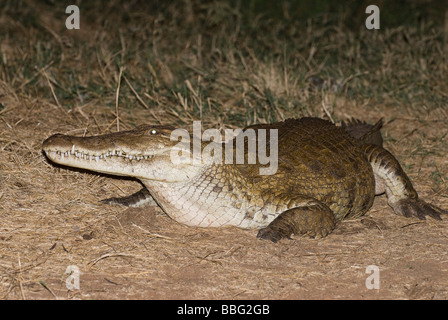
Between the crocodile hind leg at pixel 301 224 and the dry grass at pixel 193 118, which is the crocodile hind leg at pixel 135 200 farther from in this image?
the crocodile hind leg at pixel 301 224

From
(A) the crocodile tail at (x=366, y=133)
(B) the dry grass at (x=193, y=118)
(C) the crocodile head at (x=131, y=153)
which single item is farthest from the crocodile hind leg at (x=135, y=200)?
(A) the crocodile tail at (x=366, y=133)

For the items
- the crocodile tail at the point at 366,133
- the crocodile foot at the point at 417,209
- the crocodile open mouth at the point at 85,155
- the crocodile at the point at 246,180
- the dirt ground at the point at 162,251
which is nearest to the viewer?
the dirt ground at the point at 162,251

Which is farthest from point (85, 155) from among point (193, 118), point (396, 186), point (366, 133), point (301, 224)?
point (366, 133)

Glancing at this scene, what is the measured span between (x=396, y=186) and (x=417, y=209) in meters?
0.31

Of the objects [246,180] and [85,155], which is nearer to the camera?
[85,155]

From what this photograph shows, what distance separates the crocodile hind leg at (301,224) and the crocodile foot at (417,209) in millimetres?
992

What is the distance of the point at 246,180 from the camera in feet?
14.8

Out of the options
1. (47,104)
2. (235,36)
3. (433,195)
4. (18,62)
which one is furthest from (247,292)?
(235,36)

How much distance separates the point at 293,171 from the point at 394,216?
107 cm

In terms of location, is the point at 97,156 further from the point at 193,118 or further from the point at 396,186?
the point at 396,186

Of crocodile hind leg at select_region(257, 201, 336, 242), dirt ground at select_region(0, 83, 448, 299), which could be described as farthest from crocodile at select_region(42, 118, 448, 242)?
dirt ground at select_region(0, 83, 448, 299)

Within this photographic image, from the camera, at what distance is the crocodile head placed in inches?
162

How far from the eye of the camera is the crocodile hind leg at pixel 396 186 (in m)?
5.14

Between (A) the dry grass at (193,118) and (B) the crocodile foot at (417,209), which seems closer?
(A) the dry grass at (193,118)
